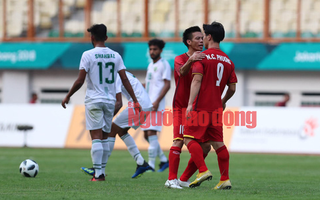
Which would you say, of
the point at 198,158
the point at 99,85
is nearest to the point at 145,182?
the point at 99,85

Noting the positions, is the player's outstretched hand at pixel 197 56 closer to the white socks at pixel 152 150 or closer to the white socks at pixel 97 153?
the white socks at pixel 97 153

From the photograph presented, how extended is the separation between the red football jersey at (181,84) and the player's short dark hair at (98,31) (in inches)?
55.6

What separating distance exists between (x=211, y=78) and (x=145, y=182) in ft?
7.07

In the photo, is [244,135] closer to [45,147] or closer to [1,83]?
[45,147]

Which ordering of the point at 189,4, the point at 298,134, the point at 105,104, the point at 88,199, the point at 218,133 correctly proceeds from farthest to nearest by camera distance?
the point at 189,4 < the point at 298,134 < the point at 105,104 < the point at 218,133 < the point at 88,199

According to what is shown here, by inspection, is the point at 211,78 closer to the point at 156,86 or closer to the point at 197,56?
the point at 197,56

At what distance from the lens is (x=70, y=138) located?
18234 mm

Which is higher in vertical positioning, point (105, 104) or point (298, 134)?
point (105, 104)

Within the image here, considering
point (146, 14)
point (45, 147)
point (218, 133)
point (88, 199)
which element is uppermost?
point (146, 14)

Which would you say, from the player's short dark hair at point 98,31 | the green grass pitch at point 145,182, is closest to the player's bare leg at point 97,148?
the green grass pitch at point 145,182

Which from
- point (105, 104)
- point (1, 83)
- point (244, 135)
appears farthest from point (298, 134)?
point (1, 83)

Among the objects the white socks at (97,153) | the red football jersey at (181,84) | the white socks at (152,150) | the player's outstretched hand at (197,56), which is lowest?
the white socks at (152,150)

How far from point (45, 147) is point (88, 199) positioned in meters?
12.6

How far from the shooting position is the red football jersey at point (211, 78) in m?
6.93
